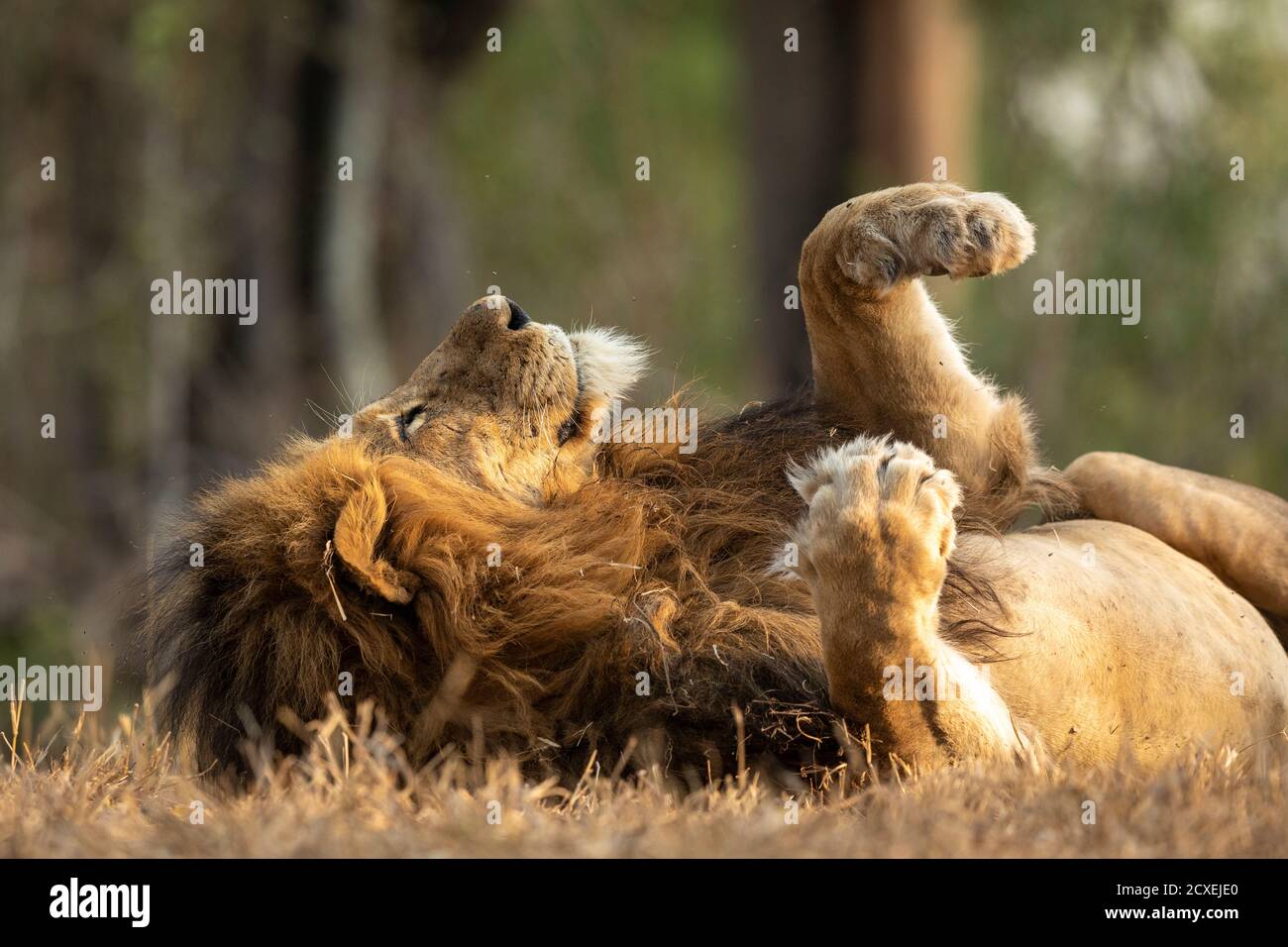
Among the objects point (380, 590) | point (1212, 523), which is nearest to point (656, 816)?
point (380, 590)

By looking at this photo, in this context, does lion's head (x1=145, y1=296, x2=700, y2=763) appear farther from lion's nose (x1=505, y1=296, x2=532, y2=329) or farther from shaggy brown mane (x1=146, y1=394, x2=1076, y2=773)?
lion's nose (x1=505, y1=296, x2=532, y2=329)

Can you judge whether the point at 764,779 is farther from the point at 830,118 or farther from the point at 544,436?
the point at 830,118

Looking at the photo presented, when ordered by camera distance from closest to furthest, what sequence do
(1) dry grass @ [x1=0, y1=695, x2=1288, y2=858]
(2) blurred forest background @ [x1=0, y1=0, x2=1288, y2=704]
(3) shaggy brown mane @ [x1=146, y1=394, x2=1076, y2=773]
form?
(1) dry grass @ [x1=0, y1=695, x2=1288, y2=858] → (3) shaggy brown mane @ [x1=146, y1=394, x2=1076, y2=773] → (2) blurred forest background @ [x1=0, y1=0, x2=1288, y2=704]

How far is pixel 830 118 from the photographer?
487 inches

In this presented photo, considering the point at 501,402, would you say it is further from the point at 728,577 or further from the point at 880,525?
the point at 880,525

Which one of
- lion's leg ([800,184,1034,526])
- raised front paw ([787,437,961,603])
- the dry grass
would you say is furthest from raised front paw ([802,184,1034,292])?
the dry grass

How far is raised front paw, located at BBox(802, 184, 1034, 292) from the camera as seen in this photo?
3.27 meters

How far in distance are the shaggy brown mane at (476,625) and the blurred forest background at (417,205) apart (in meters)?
5.17

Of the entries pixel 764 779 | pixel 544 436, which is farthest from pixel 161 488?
pixel 764 779

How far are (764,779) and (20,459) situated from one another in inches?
412

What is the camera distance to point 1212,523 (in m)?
3.99

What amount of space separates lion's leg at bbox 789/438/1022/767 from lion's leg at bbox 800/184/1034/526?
1.95 ft

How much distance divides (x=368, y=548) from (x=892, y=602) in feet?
3.43

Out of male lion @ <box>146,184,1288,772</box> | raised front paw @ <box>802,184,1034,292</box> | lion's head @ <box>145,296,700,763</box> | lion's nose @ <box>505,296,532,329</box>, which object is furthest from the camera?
lion's nose @ <box>505,296,532,329</box>
